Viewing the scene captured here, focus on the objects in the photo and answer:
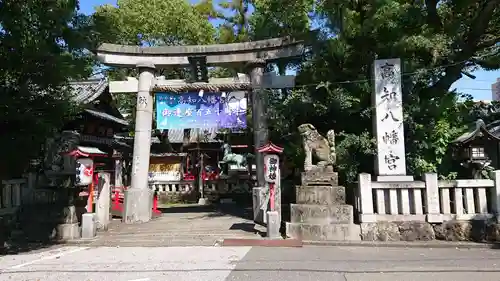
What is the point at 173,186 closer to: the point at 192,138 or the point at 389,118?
the point at 192,138

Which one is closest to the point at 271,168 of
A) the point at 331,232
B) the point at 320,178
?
the point at 320,178

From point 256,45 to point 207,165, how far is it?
12.6 metres

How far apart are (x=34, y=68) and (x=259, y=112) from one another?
7.23 meters

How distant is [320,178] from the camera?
430 inches

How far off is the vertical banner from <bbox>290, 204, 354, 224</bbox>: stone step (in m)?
1.44

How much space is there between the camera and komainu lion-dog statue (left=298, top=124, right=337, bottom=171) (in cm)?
1110

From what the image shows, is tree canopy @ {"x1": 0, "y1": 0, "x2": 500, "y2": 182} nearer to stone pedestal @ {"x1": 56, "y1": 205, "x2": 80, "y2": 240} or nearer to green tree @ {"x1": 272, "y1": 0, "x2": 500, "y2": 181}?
green tree @ {"x1": 272, "y1": 0, "x2": 500, "y2": 181}

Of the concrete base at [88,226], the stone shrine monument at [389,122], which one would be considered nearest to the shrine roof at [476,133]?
the stone shrine monument at [389,122]

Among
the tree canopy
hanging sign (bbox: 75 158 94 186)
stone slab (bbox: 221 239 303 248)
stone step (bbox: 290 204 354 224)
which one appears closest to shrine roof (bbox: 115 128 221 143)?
the tree canopy

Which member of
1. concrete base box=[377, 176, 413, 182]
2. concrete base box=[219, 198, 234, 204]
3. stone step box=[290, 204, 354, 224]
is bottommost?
concrete base box=[219, 198, 234, 204]

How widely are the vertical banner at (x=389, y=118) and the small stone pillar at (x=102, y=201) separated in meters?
8.53

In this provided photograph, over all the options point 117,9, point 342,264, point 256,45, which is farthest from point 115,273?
point 117,9

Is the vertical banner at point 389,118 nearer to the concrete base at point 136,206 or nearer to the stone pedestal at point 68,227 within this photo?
the concrete base at point 136,206

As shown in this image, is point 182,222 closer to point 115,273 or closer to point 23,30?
point 115,273
